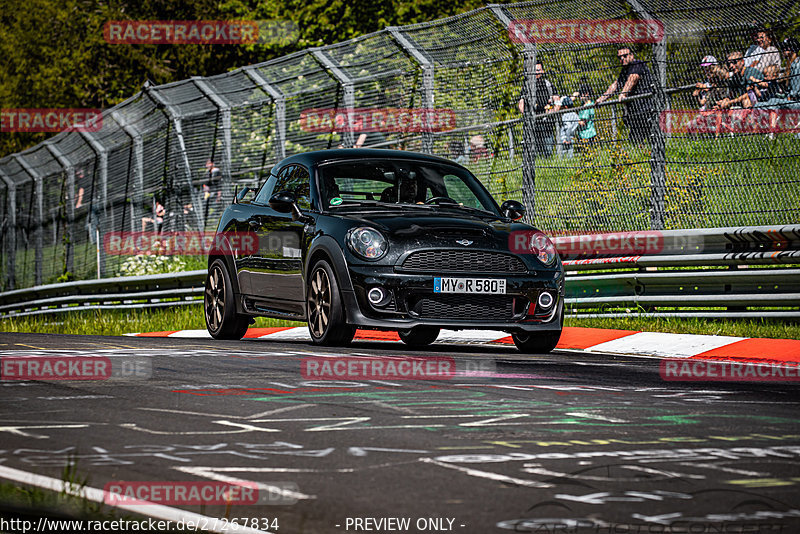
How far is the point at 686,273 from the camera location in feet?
39.7

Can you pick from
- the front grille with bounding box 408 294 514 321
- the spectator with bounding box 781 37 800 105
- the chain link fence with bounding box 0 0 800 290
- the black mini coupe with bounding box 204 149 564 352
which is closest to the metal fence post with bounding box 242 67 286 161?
the chain link fence with bounding box 0 0 800 290

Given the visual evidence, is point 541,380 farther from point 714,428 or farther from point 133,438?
point 133,438

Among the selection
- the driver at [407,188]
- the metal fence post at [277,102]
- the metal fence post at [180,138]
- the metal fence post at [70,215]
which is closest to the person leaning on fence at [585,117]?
the driver at [407,188]

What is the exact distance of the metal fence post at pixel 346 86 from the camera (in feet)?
55.0

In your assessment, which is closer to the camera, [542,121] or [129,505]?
[129,505]

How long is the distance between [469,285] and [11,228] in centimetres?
2214

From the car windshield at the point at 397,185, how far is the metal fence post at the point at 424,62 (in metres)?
3.65

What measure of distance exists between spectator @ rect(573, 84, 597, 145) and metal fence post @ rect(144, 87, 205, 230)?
8.61 m

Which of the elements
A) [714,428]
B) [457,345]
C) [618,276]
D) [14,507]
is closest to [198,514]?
[14,507]

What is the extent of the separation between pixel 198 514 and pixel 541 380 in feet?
13.9
